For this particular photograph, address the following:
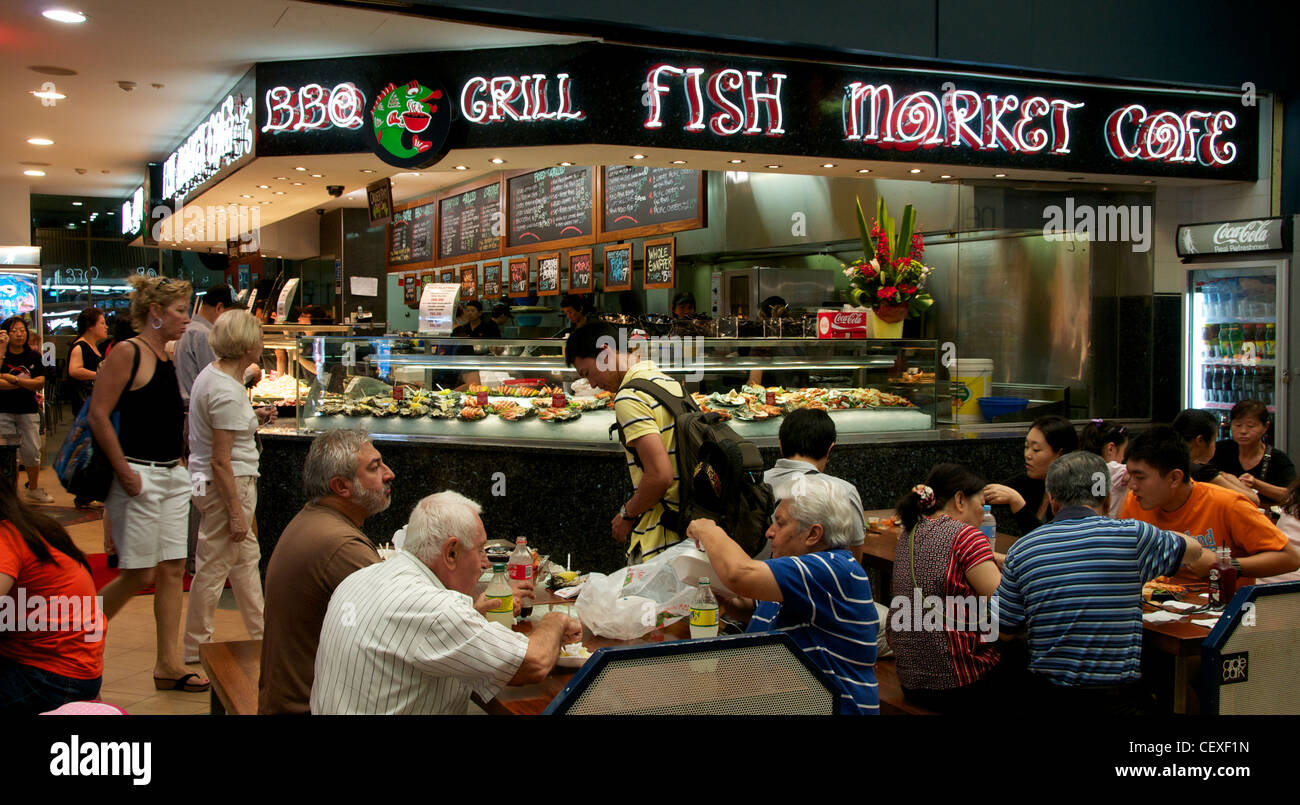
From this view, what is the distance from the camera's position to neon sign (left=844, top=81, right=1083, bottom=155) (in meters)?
6.59

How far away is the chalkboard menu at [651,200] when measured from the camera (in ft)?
27.4

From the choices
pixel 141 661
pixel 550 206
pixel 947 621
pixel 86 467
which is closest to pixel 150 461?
pixel 86 467

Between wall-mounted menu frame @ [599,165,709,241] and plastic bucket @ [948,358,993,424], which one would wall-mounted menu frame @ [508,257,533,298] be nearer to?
wall-mounted menu frame @ [599,165,709,241]

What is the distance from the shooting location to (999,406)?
303 inches

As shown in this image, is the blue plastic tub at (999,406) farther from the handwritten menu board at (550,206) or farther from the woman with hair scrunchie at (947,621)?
the woman with hair scrunchie at (947,621)

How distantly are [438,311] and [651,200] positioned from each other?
9.40 ft

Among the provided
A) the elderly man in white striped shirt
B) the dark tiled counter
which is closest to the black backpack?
the elderly man in white striped shirt

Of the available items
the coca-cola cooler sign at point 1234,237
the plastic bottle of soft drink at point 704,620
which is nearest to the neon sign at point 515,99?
the plastic bottle of soft drink at point 704,620

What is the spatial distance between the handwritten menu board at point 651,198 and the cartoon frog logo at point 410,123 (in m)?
2.42

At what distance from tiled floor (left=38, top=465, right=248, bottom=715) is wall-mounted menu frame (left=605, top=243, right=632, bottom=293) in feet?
14.7

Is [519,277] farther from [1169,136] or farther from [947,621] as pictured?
[947,621]
